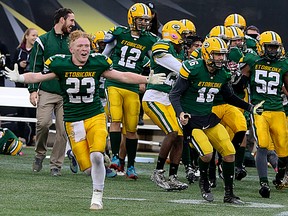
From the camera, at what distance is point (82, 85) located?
349 inches

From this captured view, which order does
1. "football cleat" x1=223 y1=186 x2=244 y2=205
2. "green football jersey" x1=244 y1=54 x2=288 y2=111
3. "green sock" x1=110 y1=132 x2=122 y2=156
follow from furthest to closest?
"green sock" x1=110 y1=132 x2=122 y2=156 < "green football jersey" x1=244 y1=54 x2=288 y2=111 < "football cleat" x1=223 y1=186 x2=244 y2=205

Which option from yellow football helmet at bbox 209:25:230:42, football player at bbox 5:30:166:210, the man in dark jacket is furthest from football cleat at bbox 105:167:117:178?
football player at bbox 5:30:166:210

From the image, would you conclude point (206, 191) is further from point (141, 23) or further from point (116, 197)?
point (141, 23)

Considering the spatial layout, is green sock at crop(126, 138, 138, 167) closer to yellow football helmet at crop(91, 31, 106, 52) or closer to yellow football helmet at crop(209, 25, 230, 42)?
yellow football helmet at crop(209, 25, 230, 42)

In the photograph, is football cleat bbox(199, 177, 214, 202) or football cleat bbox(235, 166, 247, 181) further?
football cleat bbox(235, 166, 247, 181)

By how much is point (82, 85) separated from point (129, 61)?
2.87 metres

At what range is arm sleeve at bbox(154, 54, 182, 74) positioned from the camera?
10.6 metres

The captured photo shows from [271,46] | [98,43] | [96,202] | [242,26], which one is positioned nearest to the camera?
[96,202]

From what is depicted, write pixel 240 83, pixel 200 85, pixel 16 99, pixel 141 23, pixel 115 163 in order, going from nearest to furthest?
pixel 200 85 → pixel 240 83 → pixel 141 23 → pixel 115 163 → pixel 16 99

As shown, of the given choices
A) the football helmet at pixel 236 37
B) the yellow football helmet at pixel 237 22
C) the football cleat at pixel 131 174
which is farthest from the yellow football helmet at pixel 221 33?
the football cleat at pixel 131 174

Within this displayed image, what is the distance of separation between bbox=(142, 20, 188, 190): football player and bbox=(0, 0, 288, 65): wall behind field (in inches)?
190

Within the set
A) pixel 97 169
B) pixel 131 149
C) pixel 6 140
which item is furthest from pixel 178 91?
pixel 6 140

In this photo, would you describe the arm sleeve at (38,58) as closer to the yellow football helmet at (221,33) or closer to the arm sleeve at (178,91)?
the yellow football helmet at (221,33)

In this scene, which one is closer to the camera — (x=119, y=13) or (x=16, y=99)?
(x=119, y=13)
